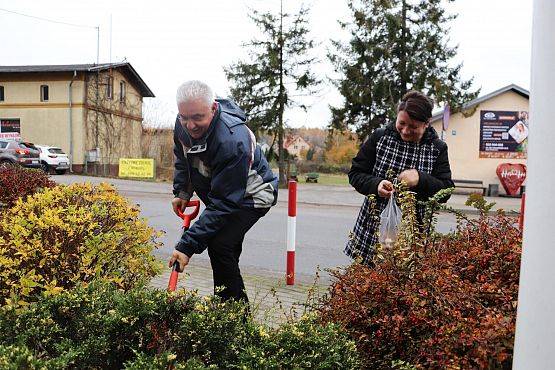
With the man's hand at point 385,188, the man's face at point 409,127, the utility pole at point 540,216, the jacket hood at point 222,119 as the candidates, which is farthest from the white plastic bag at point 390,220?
the utility pole at point 540,216

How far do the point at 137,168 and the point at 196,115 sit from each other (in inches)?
1046

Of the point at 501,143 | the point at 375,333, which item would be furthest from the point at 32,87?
the point at 375,333

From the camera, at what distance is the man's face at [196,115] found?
3.12 m

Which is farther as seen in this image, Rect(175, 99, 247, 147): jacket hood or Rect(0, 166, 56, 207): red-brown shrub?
Rect(0, 166, 56, 207): red-brown shrub

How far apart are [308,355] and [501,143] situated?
2703cm

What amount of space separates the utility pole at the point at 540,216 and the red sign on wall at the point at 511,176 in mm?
25655

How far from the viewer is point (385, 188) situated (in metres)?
3.37

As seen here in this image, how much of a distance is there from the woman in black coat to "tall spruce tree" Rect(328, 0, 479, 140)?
74.7ft

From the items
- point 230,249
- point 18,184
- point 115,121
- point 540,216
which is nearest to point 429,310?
point 540,216

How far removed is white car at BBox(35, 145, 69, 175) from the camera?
30.2 m

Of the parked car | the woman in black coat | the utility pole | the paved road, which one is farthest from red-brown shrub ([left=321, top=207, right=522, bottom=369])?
the parked car

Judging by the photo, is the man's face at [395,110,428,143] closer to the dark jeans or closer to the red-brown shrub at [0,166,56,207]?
the dark jeans

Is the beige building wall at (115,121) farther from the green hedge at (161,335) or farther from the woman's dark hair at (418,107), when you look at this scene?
the green hedge at (161,335)

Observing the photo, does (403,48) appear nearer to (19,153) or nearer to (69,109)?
(19,153)
